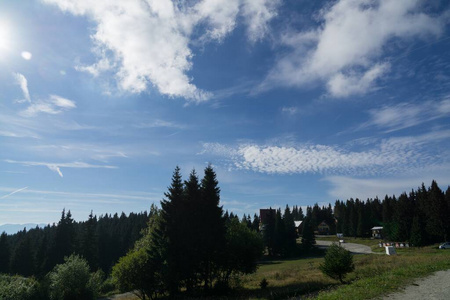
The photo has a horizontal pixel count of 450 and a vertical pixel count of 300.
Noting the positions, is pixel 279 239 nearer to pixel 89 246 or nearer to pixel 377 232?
pixel 377 232

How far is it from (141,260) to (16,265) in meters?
71.8

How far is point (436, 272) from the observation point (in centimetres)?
2519

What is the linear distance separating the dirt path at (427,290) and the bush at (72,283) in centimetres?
3469

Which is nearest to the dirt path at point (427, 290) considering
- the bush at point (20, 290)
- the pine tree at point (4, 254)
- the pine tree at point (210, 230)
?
the pine tree at point (210, 230)

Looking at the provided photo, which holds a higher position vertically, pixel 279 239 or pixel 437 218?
pixel 437 218

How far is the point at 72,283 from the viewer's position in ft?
114

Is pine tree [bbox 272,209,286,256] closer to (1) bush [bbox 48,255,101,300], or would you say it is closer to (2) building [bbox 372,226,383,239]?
(2) building [bbox 372,226,383,239]

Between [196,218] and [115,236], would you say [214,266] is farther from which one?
[115,236]

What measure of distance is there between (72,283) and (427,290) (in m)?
37.4

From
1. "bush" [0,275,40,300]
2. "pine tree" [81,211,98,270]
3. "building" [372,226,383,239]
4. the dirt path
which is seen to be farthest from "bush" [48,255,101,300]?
"building" [372,226,383,239]

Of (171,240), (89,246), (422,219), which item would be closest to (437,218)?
(422,219)

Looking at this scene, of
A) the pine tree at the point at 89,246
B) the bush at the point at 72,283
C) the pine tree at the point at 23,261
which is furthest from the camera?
the pine tree at the point at 23,261

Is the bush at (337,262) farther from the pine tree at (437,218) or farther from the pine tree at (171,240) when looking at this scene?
the pine tree at (437,218)

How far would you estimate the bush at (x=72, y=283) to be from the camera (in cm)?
3416
